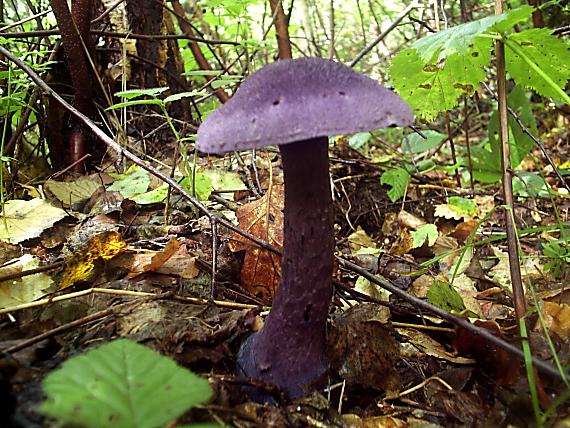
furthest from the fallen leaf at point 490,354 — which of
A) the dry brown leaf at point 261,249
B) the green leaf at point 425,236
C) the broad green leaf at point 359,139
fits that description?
the broad green leaf at point 359,139

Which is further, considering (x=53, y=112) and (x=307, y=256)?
(x=53, y=112)

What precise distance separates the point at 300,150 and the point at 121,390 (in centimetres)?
76

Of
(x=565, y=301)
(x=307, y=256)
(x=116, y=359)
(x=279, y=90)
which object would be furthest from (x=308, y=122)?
(x=565, y=301)

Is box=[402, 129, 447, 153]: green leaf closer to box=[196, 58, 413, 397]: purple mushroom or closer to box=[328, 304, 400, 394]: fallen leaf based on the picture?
box=[328, 304, 400, 394]: fallen leaf

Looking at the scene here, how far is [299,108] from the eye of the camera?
1.11 m

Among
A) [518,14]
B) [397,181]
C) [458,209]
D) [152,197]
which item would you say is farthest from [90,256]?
[458,209]

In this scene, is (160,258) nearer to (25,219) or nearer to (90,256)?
(90,256)

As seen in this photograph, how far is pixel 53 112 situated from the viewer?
3.05 meters

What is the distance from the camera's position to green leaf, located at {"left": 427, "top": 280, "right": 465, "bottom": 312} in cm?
170

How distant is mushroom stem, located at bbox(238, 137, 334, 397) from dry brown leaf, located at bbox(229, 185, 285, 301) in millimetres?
430

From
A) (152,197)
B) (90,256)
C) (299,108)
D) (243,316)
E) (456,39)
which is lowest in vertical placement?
(243,316)

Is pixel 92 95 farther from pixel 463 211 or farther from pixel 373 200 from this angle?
pixel 463 211

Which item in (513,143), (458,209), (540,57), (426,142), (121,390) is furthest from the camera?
(426,142)

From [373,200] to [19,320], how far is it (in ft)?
8.06
